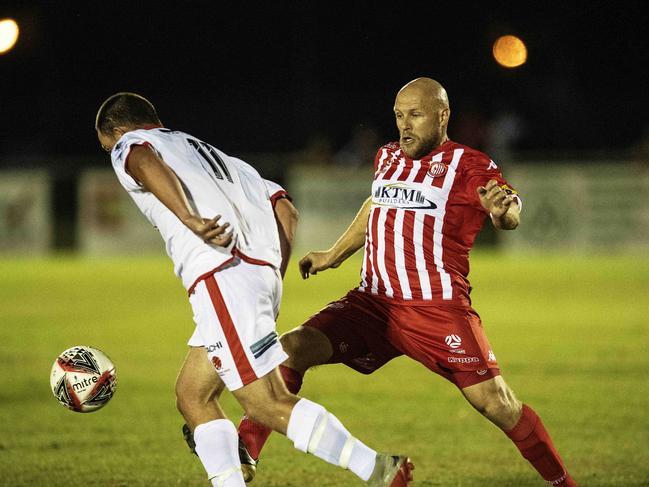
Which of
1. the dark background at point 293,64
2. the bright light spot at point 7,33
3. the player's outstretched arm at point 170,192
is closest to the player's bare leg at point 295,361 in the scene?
the player's outstretched arm at point 170,192

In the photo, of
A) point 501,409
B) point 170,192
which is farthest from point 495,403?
point 170,192

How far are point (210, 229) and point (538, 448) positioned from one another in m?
2.19

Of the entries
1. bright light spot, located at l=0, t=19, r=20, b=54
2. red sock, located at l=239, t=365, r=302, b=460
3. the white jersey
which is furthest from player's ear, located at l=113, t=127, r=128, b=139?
bright light spot, located at l=0, t=19, r=20, b=54

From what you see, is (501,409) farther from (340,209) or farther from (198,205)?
(340,209)

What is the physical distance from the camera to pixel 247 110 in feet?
94.0

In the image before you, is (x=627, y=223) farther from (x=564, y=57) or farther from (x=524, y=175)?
(x=564, y=57)

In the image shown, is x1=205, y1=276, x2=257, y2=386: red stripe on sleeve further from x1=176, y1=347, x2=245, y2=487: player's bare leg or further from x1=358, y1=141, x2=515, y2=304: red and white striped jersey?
x1=358, y1=141, x2=515, y2=304: red and white striped jersey

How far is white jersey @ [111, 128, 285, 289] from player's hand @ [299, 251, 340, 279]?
1.07 meters

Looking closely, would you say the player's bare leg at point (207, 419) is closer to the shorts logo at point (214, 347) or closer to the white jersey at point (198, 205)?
the shorts logo at point (214, 347)

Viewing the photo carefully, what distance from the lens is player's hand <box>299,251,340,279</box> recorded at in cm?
631

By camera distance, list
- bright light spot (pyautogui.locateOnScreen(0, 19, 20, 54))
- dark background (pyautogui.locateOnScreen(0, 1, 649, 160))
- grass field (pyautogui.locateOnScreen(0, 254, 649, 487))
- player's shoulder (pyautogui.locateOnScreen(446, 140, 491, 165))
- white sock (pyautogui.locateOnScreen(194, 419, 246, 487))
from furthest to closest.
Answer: dark background (pyautogui.locateOnScreen(0, 1, 649, 160)), bright light spot (pyautogui.locateOnScreen(0, 19, 20, 54)), grass field (pyautogui.locateOnScreen(0, 254, 649, 487)), player's shoulder (pyautogui.locateOnScreen(446, 140, 491, 165)), white sock (pyautogui.locateOnScreen(194, 419, 246, 487))

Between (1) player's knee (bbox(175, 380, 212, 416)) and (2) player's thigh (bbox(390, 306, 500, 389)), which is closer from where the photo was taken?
(1) player's knee (bbox(175, 380, 212, 416))

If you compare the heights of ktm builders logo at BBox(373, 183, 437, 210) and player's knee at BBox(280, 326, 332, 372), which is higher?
ktm builders logo at BBox(373, 183, 437, 210)

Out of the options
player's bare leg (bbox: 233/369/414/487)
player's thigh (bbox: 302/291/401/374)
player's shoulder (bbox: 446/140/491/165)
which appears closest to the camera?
player's bare leg (bbox: 233/369/414/487)
